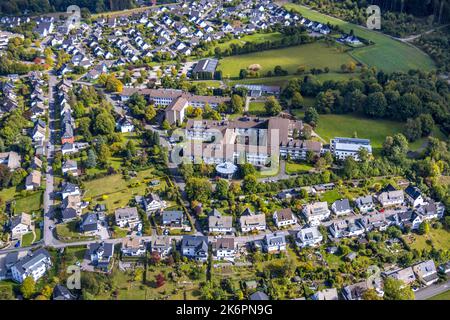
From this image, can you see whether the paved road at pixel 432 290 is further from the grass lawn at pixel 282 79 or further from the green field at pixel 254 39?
the green field at pixel 254 39

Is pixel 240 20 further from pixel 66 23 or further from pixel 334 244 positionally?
pixel 334 244

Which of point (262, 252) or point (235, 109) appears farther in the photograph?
point (235, 109)

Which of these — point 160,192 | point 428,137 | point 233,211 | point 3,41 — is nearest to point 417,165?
point 428,137

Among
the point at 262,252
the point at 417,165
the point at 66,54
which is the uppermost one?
the point at 66,54

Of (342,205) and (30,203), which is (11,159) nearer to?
(30,203)

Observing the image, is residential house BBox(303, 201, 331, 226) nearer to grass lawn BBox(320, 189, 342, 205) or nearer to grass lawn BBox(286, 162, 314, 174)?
grass lawn BBox(320, 189, 342, 205)

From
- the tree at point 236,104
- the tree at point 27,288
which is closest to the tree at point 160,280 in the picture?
the tree at point 27,288
